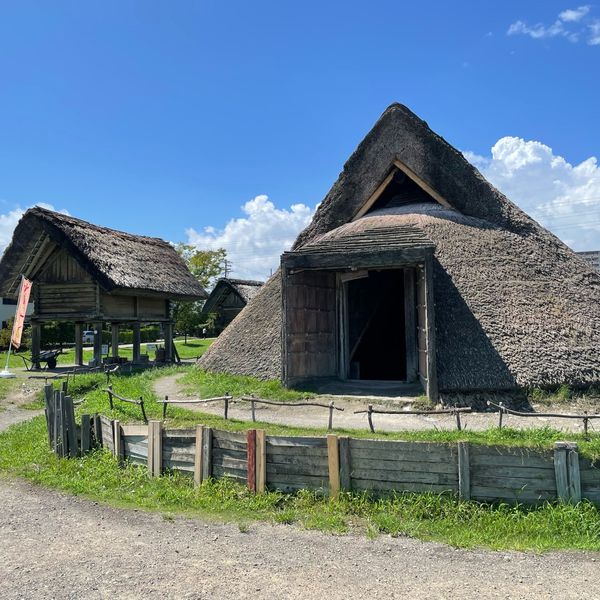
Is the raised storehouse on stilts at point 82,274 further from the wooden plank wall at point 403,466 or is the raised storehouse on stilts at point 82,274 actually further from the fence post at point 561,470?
the fence post at point 561,470

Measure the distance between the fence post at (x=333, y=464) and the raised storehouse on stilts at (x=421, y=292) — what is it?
4.31 m

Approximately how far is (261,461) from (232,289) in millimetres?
30925

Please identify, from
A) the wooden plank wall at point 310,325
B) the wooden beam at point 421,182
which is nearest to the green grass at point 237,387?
the wooden plank wall at point 310,325

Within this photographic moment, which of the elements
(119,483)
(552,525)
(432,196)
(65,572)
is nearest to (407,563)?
(552,525)

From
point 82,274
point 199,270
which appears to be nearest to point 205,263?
point 199,270

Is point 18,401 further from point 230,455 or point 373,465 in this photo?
point 373,465

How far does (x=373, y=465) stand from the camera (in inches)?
248

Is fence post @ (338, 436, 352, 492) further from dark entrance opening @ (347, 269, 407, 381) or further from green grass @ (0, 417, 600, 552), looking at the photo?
dark entrance opening @ (347, 269, 407, 381)

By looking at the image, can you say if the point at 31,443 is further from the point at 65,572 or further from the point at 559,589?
the point at 559,589

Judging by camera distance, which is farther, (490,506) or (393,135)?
(393,135)

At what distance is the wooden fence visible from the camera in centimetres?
583

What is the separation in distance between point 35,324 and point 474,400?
15.3 meters

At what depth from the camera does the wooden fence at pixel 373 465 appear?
5828 mm

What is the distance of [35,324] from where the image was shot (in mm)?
19500
